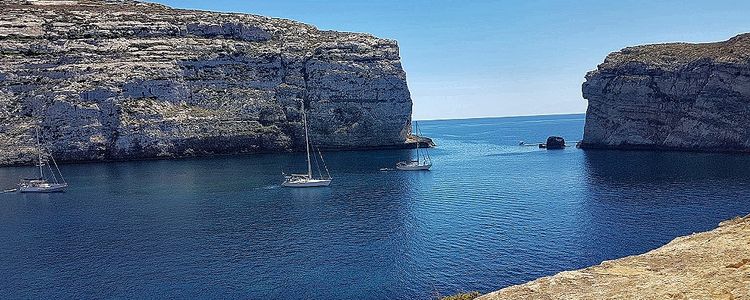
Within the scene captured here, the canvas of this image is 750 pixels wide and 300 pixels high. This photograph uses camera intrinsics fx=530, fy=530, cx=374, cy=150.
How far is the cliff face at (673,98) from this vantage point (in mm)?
119688

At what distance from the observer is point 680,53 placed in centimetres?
13738

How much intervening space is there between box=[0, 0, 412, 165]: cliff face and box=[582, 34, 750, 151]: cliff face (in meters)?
55.3

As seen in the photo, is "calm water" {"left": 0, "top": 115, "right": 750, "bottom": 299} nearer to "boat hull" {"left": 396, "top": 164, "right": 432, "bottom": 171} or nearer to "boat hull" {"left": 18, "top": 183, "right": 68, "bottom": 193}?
"boat hull" {"left": 18, "top": 183, "right": 68, "bottom": 193}

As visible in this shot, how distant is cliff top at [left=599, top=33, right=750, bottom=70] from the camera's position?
124400 millimetres

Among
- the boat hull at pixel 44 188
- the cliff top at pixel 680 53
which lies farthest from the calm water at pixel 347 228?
the cliff top at pixel 680 53

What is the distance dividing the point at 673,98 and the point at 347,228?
356 feet

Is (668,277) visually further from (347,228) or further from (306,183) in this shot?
(306,183)

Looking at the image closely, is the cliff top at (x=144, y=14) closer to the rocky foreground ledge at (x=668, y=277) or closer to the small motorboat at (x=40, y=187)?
the small motorboat at (x=40, y=187)

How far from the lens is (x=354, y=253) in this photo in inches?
1880

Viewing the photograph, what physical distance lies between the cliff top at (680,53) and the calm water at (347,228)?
3413cm

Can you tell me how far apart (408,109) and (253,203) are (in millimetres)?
89003

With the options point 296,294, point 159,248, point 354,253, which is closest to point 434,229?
point 354,253

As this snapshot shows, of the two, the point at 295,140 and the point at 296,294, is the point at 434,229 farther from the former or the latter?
the point at 295,140

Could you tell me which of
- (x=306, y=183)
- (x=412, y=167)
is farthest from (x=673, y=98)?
(x=306, y=183)
